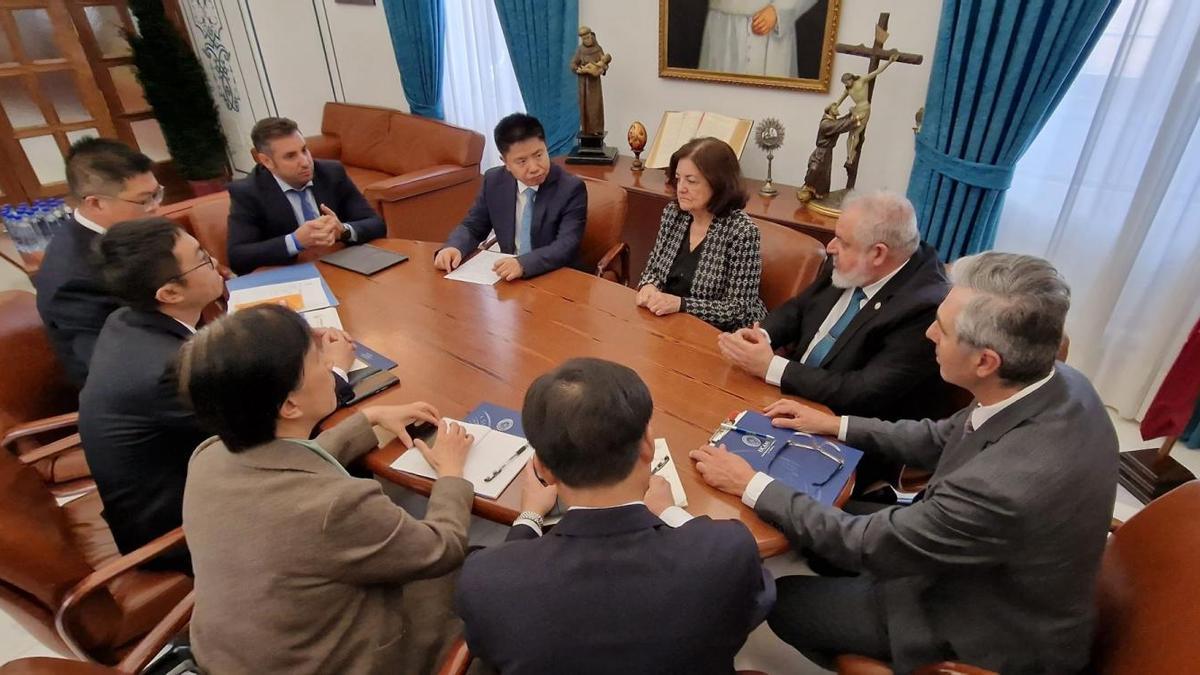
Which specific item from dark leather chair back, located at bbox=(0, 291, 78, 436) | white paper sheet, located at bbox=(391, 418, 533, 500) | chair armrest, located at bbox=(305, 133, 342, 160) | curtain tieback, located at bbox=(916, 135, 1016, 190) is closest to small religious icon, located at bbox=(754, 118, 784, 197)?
curtain tieback, located at bbox=(916, 135, 1016, 190)

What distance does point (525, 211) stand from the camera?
2.76 m

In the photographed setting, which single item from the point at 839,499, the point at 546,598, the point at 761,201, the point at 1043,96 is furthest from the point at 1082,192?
the point at 546,598

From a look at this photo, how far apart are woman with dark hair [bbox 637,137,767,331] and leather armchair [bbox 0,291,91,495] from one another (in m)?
1.80

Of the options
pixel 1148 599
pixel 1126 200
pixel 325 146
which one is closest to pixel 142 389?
pixel 1148 599

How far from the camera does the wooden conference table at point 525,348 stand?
58.6 inches

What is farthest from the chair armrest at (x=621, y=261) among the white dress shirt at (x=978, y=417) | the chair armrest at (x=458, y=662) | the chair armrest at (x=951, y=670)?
the chair armrest at (x=951, y=670)

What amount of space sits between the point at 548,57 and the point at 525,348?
8.55ft

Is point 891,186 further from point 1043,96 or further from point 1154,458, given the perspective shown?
point 1154,458

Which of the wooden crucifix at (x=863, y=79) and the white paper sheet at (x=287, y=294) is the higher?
the wooden crucifix at (x=863, y=79)

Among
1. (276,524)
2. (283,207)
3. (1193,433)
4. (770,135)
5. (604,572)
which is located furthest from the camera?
(770,135)

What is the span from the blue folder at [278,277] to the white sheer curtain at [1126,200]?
289 cm

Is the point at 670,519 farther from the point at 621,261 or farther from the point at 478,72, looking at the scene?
the point at 478,72

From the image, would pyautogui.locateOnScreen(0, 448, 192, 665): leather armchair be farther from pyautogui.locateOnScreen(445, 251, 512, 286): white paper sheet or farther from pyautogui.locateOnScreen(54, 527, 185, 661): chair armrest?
pyautogui.locateOnScreen(445, 251, 512, 286): white paper sheet

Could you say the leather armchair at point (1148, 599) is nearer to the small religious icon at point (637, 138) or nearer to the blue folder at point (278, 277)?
the blue folder at point (278, 277)
